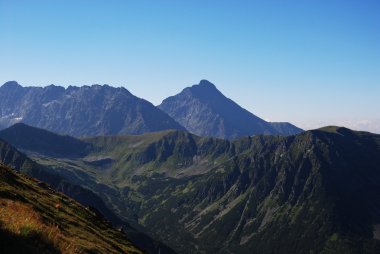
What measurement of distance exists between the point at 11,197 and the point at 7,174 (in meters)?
15.3

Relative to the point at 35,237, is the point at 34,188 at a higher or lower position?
lower

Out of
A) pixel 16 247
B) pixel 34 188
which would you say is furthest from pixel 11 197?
pixel 16 247

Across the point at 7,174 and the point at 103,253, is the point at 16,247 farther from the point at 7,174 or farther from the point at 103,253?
the point at 7,174

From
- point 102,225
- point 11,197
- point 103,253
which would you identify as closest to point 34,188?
point 102,225

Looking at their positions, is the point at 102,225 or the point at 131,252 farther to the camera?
the point at 102,225

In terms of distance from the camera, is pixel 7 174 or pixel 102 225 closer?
pixel 7 174

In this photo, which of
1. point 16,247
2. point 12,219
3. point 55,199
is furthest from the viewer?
point 55,199

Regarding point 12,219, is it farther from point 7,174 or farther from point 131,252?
point 7,174

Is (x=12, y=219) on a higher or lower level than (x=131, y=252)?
higher

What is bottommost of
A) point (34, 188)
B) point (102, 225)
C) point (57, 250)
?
point (102, 225)

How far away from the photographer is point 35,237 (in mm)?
16219

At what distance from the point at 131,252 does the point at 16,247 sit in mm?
45561

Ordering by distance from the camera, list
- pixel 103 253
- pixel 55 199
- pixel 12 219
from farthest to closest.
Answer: pixel 55 199 < pixel 103 253 < pixel 12 219

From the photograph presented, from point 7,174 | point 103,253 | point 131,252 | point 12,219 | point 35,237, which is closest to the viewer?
point 35,237
